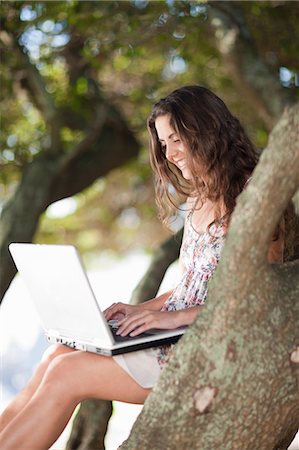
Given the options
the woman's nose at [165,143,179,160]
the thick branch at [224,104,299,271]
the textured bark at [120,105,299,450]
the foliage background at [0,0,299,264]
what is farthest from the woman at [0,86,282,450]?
the foliage background at [0,0,299,264]

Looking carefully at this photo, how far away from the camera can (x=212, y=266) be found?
2998mm

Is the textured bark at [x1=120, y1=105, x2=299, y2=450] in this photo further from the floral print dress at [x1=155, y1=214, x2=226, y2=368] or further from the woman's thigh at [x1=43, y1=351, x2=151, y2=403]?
the floral print dress at [x1=155, y1=214, x2=226, y2=368]

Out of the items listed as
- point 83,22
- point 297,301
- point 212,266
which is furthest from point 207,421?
point 83,22

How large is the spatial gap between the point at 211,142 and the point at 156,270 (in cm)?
201

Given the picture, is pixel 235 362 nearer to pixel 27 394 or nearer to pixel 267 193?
pixel 267 193

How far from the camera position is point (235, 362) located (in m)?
2.25

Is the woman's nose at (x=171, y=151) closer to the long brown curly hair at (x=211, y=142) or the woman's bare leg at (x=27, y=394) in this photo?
the long brown curly hair at (x=211, y=142)

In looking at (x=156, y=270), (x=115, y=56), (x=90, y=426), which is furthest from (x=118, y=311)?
(x=115, y=56)

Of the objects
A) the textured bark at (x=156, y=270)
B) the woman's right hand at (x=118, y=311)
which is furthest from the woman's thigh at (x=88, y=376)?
the textured bark at (x=156, y=270)

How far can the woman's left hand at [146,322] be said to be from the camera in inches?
106

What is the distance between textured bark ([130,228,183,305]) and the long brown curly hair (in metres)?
1.66

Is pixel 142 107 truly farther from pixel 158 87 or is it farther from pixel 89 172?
pixel 89 172

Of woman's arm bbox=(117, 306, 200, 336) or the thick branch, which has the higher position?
the thick branch

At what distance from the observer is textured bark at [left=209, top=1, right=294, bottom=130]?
4.95 m
